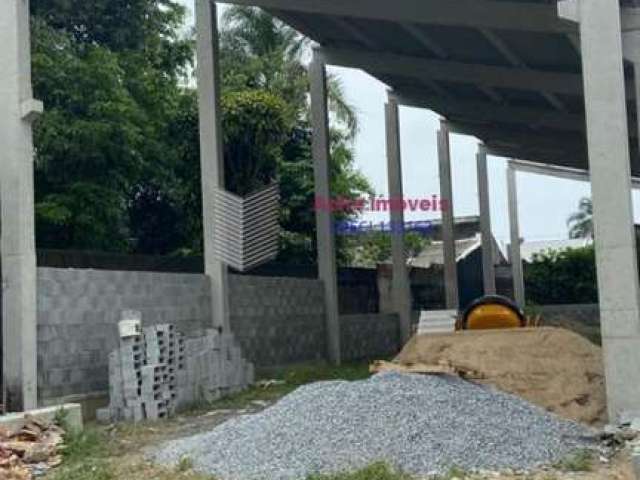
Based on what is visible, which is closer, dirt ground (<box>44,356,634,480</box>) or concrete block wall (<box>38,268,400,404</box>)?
dirt ground (<box>44,356,634,480</box>)

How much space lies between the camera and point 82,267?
32.9ft

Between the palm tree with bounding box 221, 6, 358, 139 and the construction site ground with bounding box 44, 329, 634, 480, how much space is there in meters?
10.4

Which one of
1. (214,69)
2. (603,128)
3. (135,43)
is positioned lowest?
(603,128)

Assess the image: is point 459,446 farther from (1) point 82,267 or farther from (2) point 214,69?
(2) point 214,69

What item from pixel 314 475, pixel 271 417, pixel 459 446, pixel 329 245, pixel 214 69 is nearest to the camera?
pixel 314 475

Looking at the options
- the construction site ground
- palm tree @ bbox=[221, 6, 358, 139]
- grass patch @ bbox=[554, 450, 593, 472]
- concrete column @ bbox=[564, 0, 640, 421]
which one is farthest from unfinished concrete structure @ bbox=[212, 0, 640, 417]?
palm tree @ bbox=[221, 6, 358, 139]

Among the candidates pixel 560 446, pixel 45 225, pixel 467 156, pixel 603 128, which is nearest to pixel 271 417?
pixel 560 446

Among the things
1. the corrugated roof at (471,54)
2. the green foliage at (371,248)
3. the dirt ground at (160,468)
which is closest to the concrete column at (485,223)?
the green foliage at (371,248)

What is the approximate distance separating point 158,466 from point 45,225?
794 cm

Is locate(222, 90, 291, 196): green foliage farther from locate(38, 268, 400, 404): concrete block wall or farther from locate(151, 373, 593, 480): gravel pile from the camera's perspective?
locate(151, 373, 593, 480): gravel pile

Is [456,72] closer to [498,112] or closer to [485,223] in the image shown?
[498,112]

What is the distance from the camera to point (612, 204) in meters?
6.89

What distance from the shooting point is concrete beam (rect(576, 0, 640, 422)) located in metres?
6.81

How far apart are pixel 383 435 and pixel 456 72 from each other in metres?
9.70
